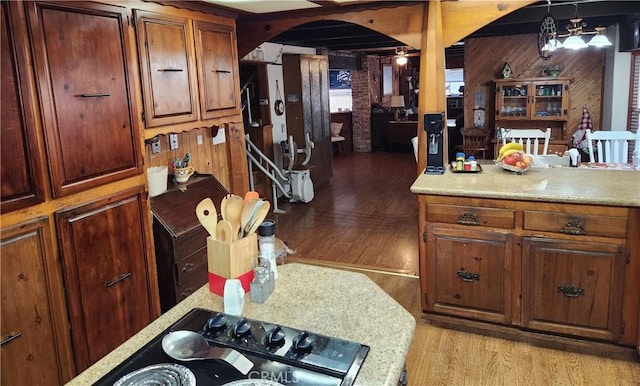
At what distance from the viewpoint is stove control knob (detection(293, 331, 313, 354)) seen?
124cm

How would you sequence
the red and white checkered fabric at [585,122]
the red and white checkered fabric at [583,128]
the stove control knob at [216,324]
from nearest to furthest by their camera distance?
the stove control knob at [216,324] < the red and white checkered fabric at [583,128] < the red and white checkered fabric at [585,122]

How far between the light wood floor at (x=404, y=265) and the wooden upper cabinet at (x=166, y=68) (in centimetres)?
183

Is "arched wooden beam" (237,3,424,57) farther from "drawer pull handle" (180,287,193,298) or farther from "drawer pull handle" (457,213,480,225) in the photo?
"drawer pull handle" (180,287,193,298)

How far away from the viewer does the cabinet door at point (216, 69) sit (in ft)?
10.7

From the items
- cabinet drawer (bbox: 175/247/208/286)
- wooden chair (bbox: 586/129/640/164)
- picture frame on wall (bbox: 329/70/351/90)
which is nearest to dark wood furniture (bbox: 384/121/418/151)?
picture frame on wall (bbox: 329/70/351/90)

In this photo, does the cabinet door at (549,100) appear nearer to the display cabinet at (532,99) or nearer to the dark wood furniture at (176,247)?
the display cabinet at (532,99)

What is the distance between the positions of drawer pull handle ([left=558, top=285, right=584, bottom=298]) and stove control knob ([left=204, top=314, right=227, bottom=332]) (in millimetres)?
2027

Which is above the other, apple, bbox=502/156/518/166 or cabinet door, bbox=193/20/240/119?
cabinet door, bbox=193/20/240/119

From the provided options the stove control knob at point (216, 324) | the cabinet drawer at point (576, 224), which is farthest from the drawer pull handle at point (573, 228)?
the stove control knob at point (216, 324)

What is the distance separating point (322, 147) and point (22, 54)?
5798mm

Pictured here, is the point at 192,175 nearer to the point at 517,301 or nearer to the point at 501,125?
the point at 517,301

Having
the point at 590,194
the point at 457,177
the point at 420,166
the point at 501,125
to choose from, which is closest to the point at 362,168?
the point at 501,125

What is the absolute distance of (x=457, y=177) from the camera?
3.15m

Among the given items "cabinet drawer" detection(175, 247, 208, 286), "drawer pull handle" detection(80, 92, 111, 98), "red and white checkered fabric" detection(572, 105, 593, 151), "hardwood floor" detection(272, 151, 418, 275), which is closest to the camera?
"drawer pull handle" detection(80, 92, 111, 98)
